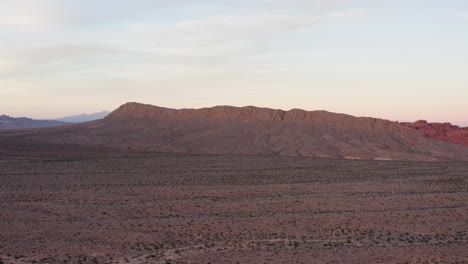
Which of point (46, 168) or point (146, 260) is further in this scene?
point (46, 168)

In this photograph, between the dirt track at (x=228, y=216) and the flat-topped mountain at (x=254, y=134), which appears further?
the flat-topped mountain at (x=254, y=134)

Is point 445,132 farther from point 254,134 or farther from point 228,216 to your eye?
point 228,216

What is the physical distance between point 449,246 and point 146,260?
1024 centimetres

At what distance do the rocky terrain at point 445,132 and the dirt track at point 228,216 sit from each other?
42748 millimetres

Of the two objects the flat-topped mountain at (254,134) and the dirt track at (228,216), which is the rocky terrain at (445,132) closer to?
the flat-topped mountain at (254,134)

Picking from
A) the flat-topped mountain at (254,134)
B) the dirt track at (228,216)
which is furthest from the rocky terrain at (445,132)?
the dirt track at (228,216)

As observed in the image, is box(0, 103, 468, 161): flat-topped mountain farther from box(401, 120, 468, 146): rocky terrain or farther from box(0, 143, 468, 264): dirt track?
box(0, 143, 468, 264): dirt track

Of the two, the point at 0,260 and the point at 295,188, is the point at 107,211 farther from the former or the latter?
the point at 295,188

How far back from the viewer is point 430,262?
14.8 m

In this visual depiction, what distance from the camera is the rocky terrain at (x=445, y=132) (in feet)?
253

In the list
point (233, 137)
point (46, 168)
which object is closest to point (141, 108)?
point (233, 137)

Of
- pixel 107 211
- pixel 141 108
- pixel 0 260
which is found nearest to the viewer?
pixel 0 260

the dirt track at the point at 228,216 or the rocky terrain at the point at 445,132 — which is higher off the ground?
the rocky terrain at the point at 445,132

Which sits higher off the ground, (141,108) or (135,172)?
(141,108)
